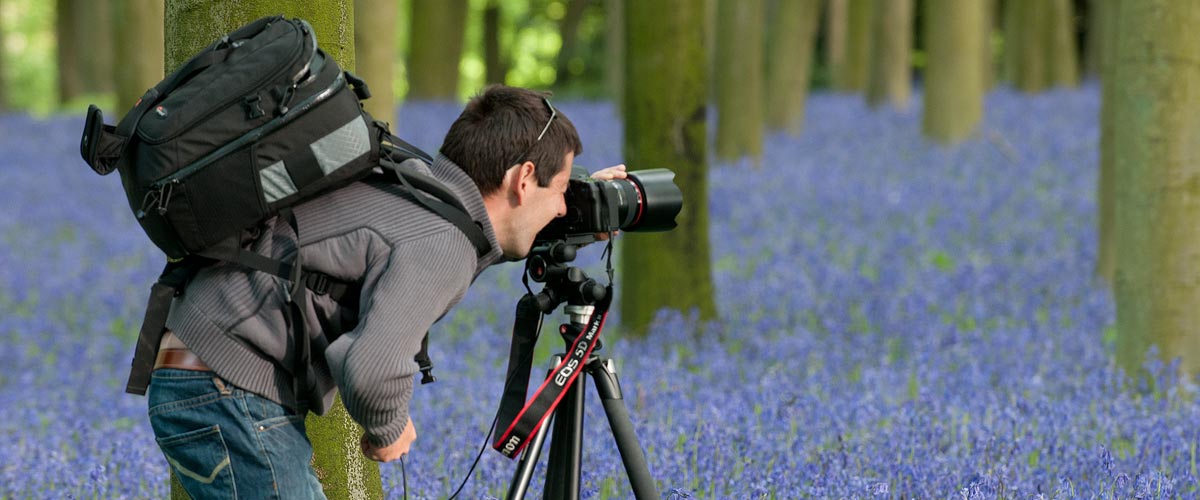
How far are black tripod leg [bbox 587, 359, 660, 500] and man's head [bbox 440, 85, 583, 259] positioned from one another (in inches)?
18.7

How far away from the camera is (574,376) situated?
2.88 m

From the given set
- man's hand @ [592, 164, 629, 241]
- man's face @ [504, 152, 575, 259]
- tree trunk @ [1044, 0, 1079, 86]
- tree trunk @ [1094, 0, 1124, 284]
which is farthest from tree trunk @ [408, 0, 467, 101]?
man's face @ [504, 152, 575, 259]


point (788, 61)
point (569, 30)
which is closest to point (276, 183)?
point (788, 61)

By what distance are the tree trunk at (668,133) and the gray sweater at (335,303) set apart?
13.1 feet

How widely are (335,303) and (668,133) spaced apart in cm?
411

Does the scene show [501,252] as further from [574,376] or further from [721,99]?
[721,99]

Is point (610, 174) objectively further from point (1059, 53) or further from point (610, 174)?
point (1059, 53)

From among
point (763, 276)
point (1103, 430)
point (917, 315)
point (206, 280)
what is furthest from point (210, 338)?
point (763, 276)

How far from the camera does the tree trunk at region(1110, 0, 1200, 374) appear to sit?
515cm

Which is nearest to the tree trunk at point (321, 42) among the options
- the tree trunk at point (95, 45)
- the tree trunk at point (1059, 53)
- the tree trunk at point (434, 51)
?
the tree trunk at point (434, 51)

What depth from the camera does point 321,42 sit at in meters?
3.06

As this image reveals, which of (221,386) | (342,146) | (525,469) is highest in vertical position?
(342,146)

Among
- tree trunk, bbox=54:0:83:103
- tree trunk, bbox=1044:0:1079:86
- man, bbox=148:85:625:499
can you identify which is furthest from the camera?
tree trunk, bbox=54:0:83:103

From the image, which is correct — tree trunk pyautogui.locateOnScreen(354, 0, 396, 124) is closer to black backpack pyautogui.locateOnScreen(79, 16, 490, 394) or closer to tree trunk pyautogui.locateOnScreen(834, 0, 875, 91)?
black backpack pyautogui.locateOnScreen(79, 16, 490, 394)
